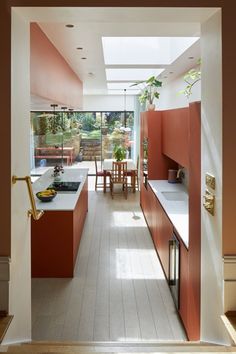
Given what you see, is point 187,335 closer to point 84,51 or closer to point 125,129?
point 84,51

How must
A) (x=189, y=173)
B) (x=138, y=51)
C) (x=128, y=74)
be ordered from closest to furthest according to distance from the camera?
(x=189, y=173)
(x=138, y=51)
(x=128, y=74)

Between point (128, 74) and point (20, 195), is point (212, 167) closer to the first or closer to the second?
point (20, 195)

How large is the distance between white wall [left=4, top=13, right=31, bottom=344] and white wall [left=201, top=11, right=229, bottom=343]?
39.0 inches

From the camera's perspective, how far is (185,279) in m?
3.02

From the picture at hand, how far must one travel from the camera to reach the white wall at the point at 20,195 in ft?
5.97

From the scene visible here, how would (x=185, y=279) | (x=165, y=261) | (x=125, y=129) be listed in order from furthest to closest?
(x=125, y=129), (x=165, y=261), (x=185, y=279)

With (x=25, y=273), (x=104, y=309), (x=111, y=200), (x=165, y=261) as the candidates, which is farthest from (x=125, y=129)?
(x=25, y=273)

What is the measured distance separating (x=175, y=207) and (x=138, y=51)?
105 inches

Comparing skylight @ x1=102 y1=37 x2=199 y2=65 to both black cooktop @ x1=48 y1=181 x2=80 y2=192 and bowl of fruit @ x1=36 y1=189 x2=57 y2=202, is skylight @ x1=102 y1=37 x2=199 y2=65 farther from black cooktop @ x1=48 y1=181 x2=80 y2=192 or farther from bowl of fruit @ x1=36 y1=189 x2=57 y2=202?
bowl of fruit @ x1=36 y1=189 x2=57 y2=202

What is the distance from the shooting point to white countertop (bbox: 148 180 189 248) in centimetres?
347

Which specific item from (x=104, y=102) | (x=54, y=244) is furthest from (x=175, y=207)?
(x=104, y=102)

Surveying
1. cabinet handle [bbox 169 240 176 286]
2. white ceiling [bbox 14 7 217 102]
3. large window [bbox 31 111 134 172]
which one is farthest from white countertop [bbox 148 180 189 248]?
large window [bbox 31 111 134 172]

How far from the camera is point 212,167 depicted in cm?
192

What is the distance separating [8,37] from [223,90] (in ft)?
3.43
